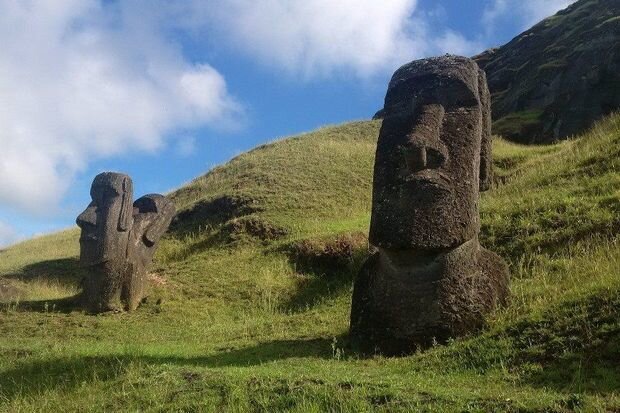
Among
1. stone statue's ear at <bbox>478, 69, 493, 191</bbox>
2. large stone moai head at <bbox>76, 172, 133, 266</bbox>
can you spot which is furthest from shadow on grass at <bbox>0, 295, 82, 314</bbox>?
stone statue's ear at <bbox>478, 69, 493, 191</bbox>

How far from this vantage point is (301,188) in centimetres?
2595

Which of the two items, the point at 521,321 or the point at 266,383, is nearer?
the point at 266,383

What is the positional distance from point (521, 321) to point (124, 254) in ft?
35.1

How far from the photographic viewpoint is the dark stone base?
28.8ft

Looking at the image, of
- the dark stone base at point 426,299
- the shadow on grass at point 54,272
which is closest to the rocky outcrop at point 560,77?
the shadow on grass at point 54,272

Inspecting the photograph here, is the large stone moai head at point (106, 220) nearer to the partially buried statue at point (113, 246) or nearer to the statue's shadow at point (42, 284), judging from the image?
the partially buried statue at point (113, 246)

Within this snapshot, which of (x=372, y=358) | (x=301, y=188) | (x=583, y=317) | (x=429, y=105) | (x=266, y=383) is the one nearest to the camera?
(x=266, y=383)

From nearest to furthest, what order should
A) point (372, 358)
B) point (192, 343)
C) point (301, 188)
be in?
point (372, 358) → point (192, 343) → point (301, 188)

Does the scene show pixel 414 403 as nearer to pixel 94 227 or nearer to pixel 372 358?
pixel 372 358

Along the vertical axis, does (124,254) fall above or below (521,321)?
above

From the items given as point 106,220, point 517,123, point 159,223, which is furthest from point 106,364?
point 517,123

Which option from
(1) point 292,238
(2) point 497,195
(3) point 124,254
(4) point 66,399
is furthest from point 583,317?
(1) point 292,238

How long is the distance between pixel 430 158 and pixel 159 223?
34.9 feet

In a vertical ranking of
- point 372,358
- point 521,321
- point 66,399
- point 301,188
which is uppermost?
point 301,188
